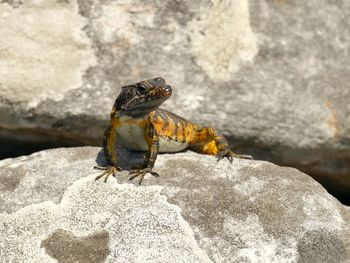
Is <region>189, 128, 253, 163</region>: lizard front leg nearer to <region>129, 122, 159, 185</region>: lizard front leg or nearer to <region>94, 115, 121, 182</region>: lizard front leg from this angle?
<region>129, 122, 159, 185</region>: lizard front leg

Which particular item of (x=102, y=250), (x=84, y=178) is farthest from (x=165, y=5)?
(x=102, y=250)

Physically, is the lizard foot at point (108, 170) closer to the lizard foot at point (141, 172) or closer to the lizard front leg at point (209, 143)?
the lizard foot at point (141, 172)

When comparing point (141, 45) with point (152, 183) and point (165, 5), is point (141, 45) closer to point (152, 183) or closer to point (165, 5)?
point (165, 5)

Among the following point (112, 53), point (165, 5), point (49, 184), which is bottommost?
point (49, 184)

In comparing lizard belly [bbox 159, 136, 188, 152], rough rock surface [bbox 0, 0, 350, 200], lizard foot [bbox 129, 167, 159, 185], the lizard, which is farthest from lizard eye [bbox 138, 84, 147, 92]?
rough rock surface [bbox 0, 0, 350, 200]

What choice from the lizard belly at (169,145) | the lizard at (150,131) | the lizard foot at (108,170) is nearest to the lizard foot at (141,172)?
the lizard at (150,131)

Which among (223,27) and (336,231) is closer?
(336,231)
